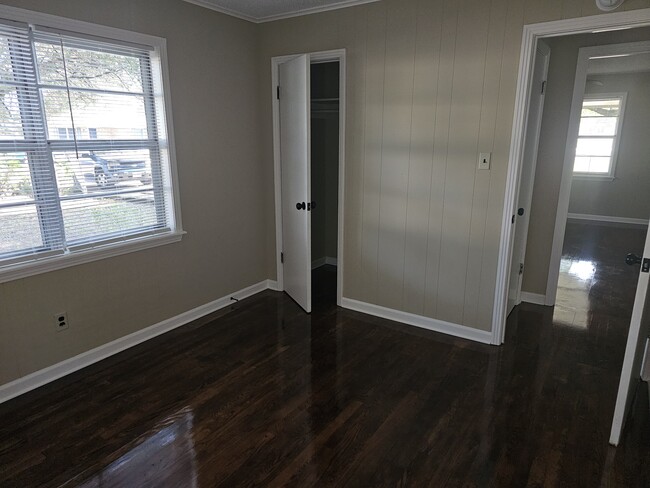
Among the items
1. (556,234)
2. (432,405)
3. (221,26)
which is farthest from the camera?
(556,234)

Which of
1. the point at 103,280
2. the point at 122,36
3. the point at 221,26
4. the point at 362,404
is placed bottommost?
the point at 362,404

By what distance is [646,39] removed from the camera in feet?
11.0

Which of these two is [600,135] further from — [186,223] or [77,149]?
[77,149]

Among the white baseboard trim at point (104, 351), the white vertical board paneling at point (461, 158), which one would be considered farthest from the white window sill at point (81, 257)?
the white vertical board paneling at point (461, 158)

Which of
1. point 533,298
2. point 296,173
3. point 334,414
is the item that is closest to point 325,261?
point 296,173

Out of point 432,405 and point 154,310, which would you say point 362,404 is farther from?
point 154,310

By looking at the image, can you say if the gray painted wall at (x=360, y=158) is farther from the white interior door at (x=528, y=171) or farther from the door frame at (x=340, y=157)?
the white interior door at (x=528, y=171)

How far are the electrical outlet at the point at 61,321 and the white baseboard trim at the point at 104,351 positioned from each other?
0.74 feet

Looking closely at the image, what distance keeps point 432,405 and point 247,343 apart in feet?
4.66

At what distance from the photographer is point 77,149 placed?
265 centimetres

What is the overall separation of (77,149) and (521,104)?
282 cm

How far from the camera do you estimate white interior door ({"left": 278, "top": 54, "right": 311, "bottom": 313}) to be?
338 centimetres

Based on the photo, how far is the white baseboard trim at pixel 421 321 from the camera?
10.6 ft

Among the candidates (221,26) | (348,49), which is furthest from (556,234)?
(221,26)
